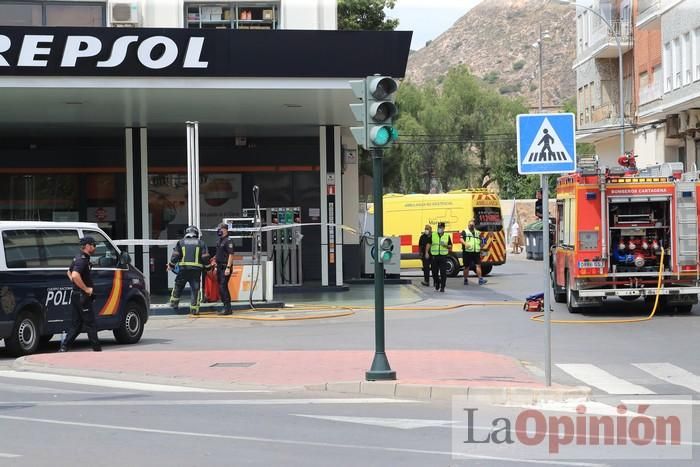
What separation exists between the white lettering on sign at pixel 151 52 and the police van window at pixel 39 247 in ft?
22.5

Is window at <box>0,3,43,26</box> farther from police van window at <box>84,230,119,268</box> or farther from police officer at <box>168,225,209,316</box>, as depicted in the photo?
police van window at <box>84,230,119,268</box>

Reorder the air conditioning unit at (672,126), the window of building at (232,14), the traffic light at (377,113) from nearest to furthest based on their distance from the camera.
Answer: the traffic light at (377,113), the window of building at (232,14), the air conditioning unit at (672,126)

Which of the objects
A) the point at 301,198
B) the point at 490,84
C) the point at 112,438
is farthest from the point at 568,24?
the point at 112,438

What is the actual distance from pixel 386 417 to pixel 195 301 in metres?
13.3

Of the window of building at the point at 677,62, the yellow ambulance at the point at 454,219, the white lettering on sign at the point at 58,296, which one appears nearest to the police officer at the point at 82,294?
the white lettering on sign at the point at 58,296

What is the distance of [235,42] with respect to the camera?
2414 cm

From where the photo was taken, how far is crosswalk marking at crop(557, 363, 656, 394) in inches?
507

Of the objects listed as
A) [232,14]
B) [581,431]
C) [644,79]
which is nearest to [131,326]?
[581,431]

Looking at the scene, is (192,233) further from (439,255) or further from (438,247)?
(439,255)

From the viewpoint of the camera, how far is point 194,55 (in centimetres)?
2405

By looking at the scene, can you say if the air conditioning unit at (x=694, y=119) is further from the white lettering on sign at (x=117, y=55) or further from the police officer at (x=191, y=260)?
the white lettering on sign at (x=117, y=55)

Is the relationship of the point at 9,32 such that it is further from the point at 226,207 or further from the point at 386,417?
the point at 386,417

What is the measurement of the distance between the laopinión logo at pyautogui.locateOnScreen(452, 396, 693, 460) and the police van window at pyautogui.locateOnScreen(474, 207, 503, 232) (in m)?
27.4

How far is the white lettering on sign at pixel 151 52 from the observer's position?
2388cm
